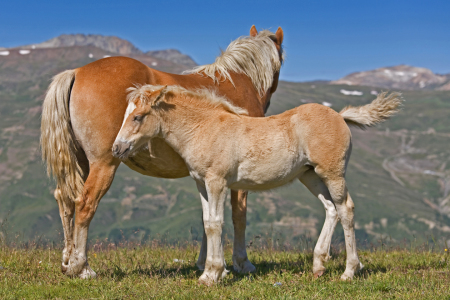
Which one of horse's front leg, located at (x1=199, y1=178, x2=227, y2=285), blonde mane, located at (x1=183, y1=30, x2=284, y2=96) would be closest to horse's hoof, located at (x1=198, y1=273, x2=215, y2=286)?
horse's front leg, located at (x1=199, y1=178, x2=227, y2=285)

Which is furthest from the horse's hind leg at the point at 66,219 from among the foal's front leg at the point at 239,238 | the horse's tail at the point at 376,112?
the horse's tail at the point at 376,112

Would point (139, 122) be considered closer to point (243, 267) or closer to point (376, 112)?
point (243, 267)

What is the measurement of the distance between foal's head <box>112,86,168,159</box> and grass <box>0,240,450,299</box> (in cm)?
155

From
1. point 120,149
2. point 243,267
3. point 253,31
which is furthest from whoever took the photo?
point 253,31

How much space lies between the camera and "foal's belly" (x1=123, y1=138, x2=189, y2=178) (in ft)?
18.0


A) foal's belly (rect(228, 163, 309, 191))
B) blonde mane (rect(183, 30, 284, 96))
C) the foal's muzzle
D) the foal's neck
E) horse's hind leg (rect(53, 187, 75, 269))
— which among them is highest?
blonde mane (rect(183, 30, 284, 96))

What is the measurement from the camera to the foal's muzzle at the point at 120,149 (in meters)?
4.78

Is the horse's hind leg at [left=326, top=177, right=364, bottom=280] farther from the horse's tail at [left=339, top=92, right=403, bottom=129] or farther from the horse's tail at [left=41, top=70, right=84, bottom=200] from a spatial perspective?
the horse's tail at [left=41, top=70, right=84, bottom=200]

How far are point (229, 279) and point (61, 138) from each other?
9.14 feet

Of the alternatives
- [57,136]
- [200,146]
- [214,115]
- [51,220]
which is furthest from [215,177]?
[51,220]

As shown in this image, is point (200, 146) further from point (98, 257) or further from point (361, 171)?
point (361, 171)

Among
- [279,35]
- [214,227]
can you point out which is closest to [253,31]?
[279,35]

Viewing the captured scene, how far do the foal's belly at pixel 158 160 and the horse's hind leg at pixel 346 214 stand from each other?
1.95m

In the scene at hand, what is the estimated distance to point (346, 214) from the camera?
540 cm
